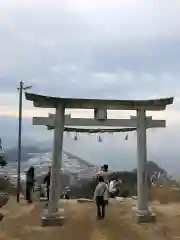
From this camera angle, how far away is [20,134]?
22.3 m

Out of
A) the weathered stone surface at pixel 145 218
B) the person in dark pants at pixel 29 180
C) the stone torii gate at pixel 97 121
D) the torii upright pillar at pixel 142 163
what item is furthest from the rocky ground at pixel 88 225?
the person in dark pants at pixel 29 180

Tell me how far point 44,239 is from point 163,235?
10.5 ft

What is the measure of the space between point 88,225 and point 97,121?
10.5ft

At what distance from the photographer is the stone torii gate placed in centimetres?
1353

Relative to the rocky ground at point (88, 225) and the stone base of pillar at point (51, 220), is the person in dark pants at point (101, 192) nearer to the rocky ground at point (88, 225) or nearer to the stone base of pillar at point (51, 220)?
the rocky ground at point (88, 225)

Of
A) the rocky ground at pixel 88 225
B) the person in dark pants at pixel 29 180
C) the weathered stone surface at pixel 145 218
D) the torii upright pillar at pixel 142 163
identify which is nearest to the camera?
the rocky ground at pixel 88 225

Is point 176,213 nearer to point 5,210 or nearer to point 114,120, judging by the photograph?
point 114,120

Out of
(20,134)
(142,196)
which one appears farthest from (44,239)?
(20,134)

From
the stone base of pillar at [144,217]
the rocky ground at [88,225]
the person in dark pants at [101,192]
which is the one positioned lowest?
the rocky ground at [88,225]

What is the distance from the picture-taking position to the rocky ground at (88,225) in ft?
38.7

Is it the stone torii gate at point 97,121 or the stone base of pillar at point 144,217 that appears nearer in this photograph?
the stone torii gate at point 97,121

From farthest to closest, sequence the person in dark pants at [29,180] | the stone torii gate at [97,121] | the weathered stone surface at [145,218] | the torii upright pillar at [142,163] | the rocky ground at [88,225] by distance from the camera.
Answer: the person in dark pants at [29,180], the torii upright pillar at [142,163], the weathered stone surface at [145,218], the stone torii gate at [97,121], the rocky ground at [88,225]

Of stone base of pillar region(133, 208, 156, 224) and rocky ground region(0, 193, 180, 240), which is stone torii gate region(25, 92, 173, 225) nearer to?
stone base of pillar region(133, 208, 156, 224)

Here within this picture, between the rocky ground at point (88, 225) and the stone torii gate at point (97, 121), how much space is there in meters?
0.48
